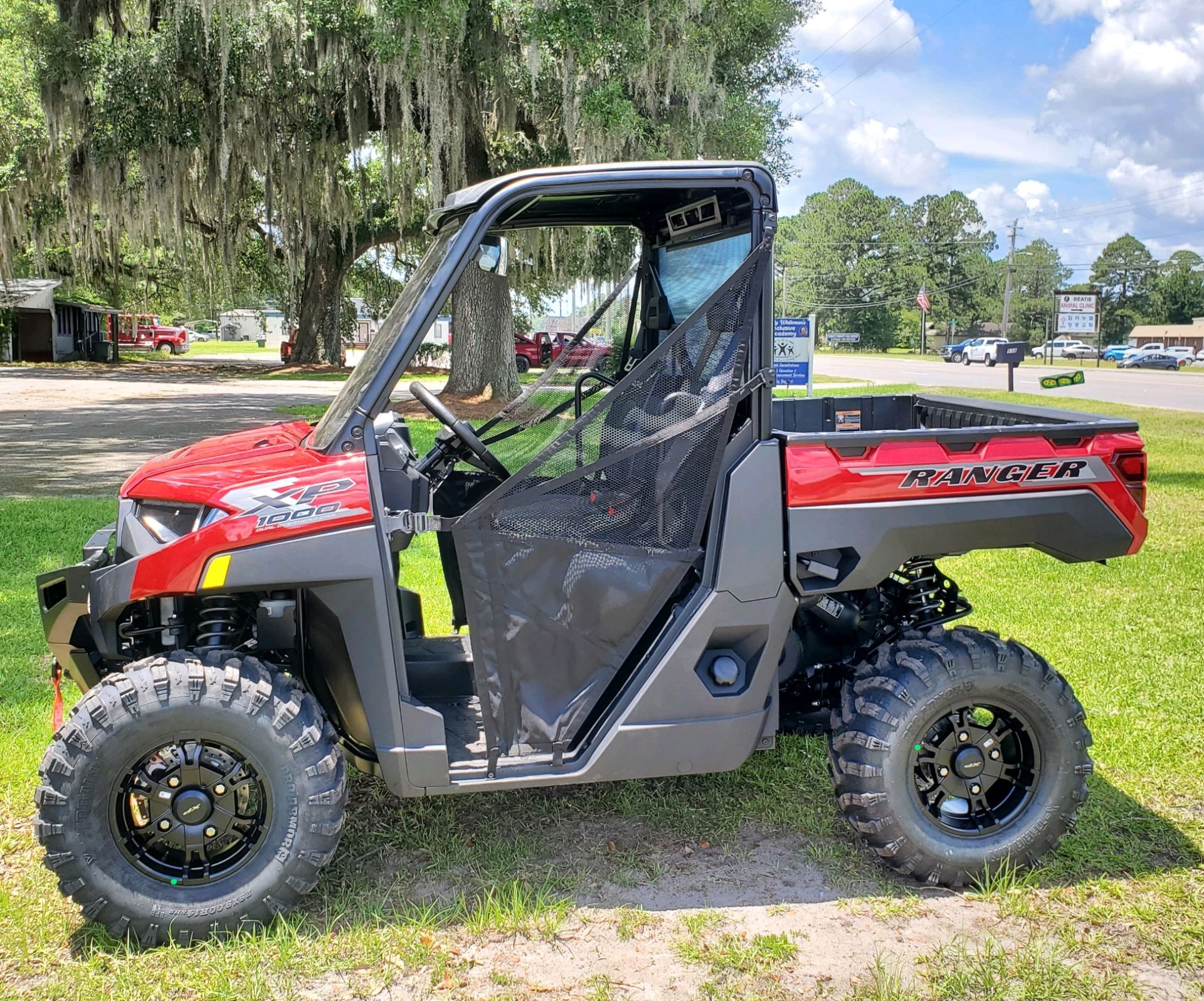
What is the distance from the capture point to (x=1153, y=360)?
50.6 meters

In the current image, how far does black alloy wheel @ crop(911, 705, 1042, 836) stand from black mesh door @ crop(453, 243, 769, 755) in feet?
3.45

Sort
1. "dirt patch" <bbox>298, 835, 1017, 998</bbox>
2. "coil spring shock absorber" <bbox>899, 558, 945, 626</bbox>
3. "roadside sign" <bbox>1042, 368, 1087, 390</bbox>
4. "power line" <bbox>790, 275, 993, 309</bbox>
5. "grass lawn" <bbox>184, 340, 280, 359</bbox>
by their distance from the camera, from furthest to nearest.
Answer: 1. "power line" <bbox>790, 275, 993, 309</bbox>
2. "grass lawn" <bbox>184, 340, 280, 359</bbox>
3. "roadside sign" <bbox>1042, 368, 1087, 390</bbox>
4. "coil spring shock absorber" <bbox>899, 558, 945, 626</bbox>
5. "dirt patch" <bbox>298, 835, 1017, 998</bbox>

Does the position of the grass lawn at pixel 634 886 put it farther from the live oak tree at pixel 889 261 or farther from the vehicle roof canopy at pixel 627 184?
the live oak tree at pixel 889 261

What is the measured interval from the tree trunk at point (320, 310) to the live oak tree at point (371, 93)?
10.2m

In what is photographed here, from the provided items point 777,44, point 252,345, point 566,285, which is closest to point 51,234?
point 777,44

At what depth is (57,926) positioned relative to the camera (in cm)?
313

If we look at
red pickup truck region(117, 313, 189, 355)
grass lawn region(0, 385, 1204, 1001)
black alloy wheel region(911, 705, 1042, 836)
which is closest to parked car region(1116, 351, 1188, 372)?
red pickup truck region(117, 313, 189, 355)

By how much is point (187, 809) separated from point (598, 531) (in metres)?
1.43

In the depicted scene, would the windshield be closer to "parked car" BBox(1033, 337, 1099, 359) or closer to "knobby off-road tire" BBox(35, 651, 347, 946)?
"knobby off-road tire" BBox(35, 651, 347, 946)

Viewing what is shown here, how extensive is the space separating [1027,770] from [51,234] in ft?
108

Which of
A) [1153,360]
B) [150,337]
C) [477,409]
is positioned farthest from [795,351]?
[150,337]

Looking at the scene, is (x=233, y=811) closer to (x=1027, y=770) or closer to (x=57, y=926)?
(x=57, y=926)

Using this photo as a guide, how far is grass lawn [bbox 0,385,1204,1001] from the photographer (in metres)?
2.88

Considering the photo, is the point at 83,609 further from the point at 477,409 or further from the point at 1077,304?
the point at 1077,304
